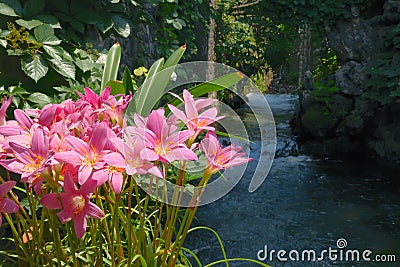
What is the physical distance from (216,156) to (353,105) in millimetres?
6287

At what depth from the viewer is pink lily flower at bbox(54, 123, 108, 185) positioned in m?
0.58

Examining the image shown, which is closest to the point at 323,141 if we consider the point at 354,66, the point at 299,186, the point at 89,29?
the point at 354,66

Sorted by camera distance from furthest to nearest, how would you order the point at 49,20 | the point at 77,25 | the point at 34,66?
the point at 77,25 → the point at 49,20 → the point at 34,66

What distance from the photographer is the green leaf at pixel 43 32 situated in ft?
4.65

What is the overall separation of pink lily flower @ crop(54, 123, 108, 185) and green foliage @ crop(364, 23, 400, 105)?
17.8ft

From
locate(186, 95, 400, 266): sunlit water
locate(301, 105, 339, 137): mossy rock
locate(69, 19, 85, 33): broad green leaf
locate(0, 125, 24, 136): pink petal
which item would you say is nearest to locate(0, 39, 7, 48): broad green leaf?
locate(69, 19, 85, 33): broad green leaf

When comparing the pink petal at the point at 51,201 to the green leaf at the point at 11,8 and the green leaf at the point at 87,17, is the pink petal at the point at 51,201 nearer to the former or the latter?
the green leaf at the point at 11,8

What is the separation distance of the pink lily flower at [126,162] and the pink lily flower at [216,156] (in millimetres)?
107

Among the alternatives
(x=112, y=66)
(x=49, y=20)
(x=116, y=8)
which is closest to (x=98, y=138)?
(x=112, y=66)

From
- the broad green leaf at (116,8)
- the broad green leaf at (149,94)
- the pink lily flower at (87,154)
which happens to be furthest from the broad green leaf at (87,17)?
the pink lily flower at (87,154)

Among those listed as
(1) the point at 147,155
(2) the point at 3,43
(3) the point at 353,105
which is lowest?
(3) the point at 353,105

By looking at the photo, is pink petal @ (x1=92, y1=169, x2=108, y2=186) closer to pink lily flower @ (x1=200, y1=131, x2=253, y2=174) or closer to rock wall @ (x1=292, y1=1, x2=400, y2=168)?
pink lily flower @ (x1=200, y1=131, x2=253, y2=174)

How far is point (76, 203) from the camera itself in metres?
0.62

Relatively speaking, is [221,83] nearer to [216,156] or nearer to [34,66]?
[216,156]
